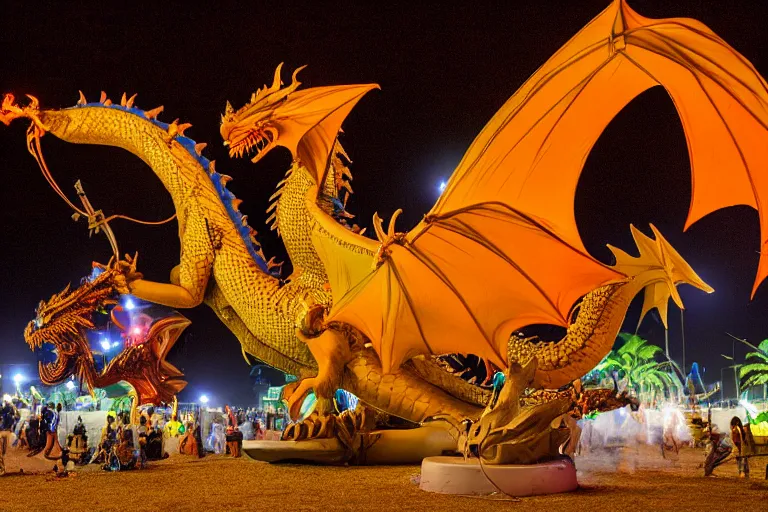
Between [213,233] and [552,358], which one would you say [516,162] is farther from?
[213,233]

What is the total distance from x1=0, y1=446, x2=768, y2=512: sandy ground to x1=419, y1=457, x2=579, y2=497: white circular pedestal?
0.16 meters

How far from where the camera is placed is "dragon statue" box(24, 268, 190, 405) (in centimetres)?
897

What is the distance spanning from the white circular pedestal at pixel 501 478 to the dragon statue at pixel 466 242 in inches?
11.1

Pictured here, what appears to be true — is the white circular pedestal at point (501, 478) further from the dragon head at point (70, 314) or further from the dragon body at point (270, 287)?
the dragon head at point (70, 314)

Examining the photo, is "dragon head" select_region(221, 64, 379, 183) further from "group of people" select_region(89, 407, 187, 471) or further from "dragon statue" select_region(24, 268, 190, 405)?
"group of people" select_region(89, 407, 187, 471)

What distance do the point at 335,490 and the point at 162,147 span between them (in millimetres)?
5356

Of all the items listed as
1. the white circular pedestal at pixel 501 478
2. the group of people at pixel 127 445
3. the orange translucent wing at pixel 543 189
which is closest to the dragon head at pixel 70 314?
the group of people at pixel 127 445

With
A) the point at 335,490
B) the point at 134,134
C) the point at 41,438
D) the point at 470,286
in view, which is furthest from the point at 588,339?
the point at 41,438

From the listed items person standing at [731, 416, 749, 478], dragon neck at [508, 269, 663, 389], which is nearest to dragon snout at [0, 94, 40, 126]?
dragon neck at [508, 269, 663, 389]

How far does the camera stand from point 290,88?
834 cm

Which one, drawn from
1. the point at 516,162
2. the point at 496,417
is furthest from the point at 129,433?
the point at 516,162

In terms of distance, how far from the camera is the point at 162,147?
9.27 m

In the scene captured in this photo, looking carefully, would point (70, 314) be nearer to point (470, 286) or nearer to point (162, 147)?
point (162, 147)

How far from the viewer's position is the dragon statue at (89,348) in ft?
29.4
